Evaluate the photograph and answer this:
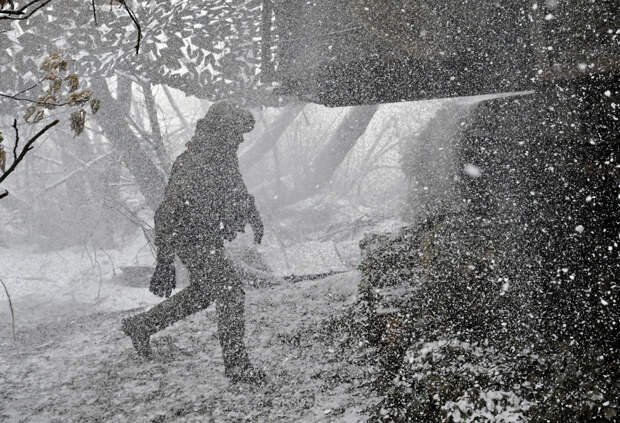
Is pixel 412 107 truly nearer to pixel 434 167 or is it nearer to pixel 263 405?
pixel 434 167

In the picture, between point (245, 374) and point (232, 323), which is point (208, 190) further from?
point (245, 374)

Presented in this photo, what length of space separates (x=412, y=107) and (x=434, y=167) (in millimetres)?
6600

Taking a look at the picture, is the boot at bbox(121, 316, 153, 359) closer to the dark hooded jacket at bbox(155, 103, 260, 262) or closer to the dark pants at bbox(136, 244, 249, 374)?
the dark pants at bbox(136, 244, 249, 374)

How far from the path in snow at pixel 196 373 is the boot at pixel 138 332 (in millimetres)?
139

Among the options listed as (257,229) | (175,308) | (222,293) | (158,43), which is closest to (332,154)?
(158,43)

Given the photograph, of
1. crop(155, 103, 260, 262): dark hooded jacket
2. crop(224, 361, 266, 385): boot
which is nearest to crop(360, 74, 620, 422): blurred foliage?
crop(224, 361, 266, 385): boot

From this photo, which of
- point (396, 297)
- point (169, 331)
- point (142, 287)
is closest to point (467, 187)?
point (396, 297)

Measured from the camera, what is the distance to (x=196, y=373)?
143 inches

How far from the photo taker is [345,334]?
11.7 ft

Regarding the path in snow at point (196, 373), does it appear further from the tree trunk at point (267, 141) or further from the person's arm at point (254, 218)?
the tree trunk at point (267, 141)

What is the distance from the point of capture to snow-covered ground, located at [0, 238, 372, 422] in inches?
118

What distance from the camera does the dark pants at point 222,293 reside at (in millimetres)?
3340

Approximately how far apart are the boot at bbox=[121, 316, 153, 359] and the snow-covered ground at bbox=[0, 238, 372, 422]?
14 cm

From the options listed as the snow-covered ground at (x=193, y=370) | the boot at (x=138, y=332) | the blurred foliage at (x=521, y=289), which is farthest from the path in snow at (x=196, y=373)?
the blurred foliage at (x=521, y=289)
